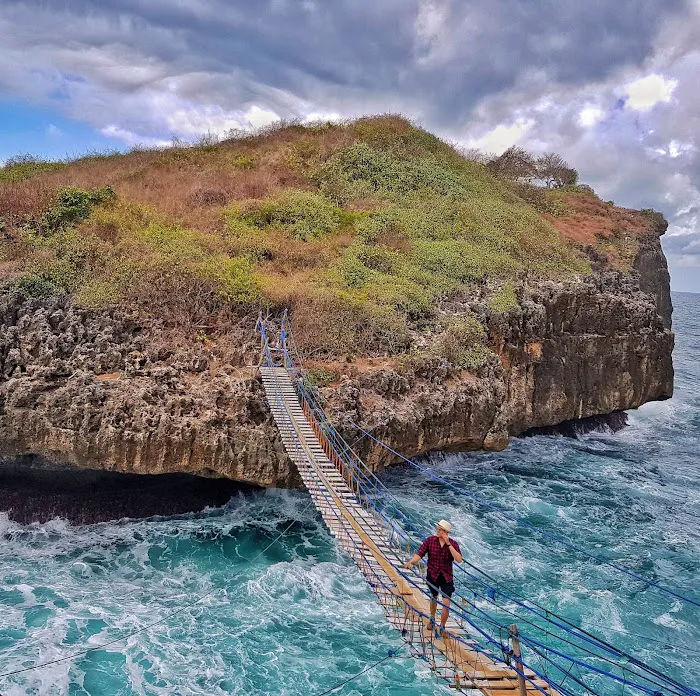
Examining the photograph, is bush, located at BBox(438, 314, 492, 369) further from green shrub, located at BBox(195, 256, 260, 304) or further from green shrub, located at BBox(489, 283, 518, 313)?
green shrub, located at BBox(195, 256, 260, 304)

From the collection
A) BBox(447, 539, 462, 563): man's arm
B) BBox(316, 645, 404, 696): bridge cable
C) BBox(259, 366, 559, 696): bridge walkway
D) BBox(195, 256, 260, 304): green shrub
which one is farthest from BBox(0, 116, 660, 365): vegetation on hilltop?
BBox(447, 539, 462, 563): man's arm

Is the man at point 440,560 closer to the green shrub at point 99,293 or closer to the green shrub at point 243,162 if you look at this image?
the green shrub at point 99,293

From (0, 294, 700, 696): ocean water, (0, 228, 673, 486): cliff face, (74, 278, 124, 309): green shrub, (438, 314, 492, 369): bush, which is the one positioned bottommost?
(0, 294, 700, 696): ocean water

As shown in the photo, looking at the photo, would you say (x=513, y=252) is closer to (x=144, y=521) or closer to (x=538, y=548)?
(x=538, y=548)

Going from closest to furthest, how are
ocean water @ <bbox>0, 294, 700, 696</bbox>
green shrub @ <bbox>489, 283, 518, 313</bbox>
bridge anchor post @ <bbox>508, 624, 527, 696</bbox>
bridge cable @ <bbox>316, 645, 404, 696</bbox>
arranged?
bridge anchor post @ <bbox>508, 624, 527, 696</bbox>, bridge cable @ <bbox>316, 645, 404, 696</bbox>, ocean water @ <bbox>0, 294, 700, 696</bbox>, green shrub @ <bbox>489, 283, 518, 313</bbox>

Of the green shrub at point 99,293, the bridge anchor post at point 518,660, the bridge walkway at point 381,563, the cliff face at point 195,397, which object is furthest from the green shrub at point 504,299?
the bridge anchor post at point 518,660

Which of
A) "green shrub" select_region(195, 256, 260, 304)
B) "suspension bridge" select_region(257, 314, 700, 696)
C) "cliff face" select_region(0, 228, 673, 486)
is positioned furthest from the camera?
"green shrub" select_region(195, 256, 260, 304)
